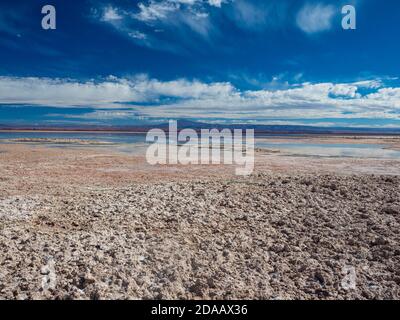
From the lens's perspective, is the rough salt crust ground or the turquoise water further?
the turquoise water

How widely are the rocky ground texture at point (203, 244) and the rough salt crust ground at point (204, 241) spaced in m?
0.02

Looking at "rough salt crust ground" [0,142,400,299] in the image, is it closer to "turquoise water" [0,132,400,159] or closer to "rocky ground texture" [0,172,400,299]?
"rocky ground texture" [0,172,400,299]

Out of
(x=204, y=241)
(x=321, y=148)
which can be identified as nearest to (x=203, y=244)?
(x=204, y=241)

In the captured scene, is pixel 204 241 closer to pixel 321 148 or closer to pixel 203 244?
pixel 203 244

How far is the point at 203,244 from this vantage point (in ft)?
21.6

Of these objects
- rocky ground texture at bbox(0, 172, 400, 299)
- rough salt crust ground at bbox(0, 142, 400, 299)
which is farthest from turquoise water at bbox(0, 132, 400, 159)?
rocky ground texture at bbox(0, 172, 400, 299)

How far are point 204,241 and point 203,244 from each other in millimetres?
140

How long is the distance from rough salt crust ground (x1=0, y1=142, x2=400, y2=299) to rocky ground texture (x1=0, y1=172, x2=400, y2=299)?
2 cm

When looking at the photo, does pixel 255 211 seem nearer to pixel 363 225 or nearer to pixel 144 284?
pixel 363 225

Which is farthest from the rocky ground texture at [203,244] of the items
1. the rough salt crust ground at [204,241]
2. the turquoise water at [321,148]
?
the turquoise water at [321,148]

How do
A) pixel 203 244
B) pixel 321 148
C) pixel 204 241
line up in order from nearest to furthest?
pixel 203 244, pixel 204 241, pixel 321 148

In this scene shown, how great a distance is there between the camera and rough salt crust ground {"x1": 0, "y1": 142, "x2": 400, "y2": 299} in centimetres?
527

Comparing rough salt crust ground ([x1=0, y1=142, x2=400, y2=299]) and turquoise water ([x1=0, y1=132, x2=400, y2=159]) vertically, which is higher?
turquoise water ([x1=0, y1=132, x2=400, y2=159])
